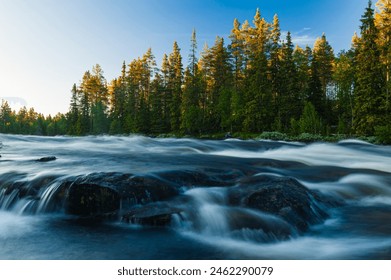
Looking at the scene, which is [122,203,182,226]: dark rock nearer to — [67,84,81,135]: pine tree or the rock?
the rock

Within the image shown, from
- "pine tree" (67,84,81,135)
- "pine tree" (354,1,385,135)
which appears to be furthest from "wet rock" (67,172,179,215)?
"pine tree" (67,84,81,135)

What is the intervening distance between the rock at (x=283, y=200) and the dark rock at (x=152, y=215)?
4.79ft

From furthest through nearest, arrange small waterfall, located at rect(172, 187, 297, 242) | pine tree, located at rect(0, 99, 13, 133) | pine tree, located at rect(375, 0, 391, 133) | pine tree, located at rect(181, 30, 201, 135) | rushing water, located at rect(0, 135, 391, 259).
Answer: pine tree, located at rect(0, 99, 13, 133), pine tree, located at rect(181, 30, 201, 135), pine tree, located at rect(375, 0, 391, 133), small waterfall, located at rect(172, 187, 297, 242), rushing water, located at rect(0, 135, 391, 259)

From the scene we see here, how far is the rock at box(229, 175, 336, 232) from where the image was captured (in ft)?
19.0

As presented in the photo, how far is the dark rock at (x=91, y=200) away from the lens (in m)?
6.27

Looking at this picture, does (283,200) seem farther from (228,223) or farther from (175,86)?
(175,86)

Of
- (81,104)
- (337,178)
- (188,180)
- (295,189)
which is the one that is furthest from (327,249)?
(81,104)

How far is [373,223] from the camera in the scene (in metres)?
6.06

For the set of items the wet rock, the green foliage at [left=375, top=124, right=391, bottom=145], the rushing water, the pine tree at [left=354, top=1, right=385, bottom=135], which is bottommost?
the rushing water

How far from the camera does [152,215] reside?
582 centimetres

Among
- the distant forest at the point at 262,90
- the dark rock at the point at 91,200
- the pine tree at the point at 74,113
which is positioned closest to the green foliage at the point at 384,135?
the distant forest at the point at 262,90

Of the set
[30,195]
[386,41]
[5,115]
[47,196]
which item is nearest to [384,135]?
[386,41]

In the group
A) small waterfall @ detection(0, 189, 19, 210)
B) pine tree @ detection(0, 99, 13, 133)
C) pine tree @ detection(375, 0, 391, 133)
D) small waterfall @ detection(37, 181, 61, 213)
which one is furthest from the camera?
pine tree @ detection(0, 99, 13, 133)

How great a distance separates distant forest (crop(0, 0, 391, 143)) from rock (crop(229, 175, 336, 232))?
18.2 meters
